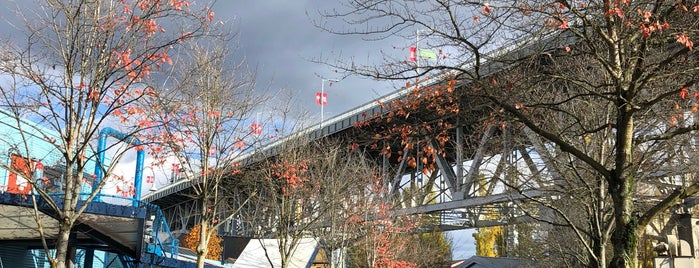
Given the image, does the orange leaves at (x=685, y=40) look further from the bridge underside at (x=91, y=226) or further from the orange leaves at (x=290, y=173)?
the orange leaves at (x=290, y=173)

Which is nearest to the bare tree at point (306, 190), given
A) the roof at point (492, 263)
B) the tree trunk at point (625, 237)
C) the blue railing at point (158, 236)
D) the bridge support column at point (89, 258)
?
the blue railing at point (158, 236)

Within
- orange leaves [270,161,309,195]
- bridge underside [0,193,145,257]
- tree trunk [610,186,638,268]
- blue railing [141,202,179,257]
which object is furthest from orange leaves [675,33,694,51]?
blue railing [141,202,179,257]

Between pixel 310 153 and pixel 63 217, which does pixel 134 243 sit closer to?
pixel 310 153

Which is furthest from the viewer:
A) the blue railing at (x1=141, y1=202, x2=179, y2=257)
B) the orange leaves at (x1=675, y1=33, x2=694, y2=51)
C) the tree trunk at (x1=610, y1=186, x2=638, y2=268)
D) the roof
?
the roof

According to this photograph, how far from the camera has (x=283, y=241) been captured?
23.3 m

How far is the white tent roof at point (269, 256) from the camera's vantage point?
A: 26828mm

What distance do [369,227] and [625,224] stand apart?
2277 cm

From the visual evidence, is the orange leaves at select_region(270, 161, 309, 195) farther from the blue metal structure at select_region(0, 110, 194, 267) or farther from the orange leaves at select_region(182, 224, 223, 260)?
the orange leaves at select_region(182, 224, 223, 260)

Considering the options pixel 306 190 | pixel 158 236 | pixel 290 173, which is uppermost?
pixel 290 173

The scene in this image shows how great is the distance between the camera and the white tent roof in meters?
26.8

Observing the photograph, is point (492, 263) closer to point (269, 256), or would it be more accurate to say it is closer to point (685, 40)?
point (269, 256)

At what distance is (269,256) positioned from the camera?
2675cm

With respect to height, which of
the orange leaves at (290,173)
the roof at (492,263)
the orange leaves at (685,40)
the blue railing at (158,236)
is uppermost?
the orange leaves at (290,173)

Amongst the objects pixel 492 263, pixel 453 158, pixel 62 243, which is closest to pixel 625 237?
pixel 62 243
